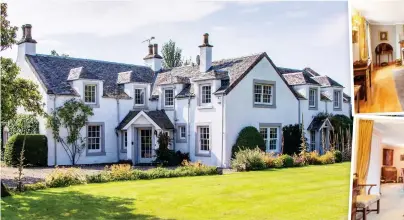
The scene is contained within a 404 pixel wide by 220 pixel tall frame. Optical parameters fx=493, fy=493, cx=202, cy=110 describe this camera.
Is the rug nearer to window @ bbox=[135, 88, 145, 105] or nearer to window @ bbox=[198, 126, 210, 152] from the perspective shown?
window @ bbox=[198, 126, 210, 152]

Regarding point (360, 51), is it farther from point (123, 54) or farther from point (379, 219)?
point (123, 54)

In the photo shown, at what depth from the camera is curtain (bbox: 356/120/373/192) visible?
15.3 ft

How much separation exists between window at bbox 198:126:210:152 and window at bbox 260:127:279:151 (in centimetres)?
71

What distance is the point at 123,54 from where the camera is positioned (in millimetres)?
6266

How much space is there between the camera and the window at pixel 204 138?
20.1 ft

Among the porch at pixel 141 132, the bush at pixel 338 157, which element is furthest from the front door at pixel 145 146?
the bush at pixel 338 157

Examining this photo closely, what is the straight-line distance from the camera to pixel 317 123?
625 centimetres

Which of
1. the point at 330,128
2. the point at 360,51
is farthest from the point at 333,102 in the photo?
the point at 360,51

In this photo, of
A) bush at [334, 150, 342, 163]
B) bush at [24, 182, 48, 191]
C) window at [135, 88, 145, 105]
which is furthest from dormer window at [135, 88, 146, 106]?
bush at [334, 150, 342, 163]

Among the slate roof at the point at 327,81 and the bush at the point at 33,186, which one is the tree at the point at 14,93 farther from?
the slate roof at the point at 327,81

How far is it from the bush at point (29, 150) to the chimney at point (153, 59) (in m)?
1.55

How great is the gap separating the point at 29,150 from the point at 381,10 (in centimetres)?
410

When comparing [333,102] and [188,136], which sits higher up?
[333,102]

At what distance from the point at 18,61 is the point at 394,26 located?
4202 millimetres
